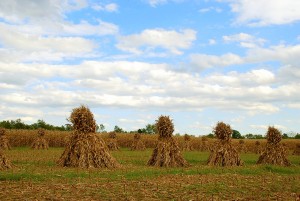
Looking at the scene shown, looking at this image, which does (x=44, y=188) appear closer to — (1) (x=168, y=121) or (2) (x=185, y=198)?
(2) (x=185, y=198)

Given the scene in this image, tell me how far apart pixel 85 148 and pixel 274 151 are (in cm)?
1741

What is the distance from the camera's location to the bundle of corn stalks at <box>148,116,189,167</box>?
92.3 feet

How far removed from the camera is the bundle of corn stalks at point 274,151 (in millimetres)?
33750

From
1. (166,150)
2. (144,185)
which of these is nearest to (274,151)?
(166,150)

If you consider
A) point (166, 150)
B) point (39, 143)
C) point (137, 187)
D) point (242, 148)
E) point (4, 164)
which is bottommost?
point (137, 187)

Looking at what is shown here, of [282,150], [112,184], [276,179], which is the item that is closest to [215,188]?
[112,184]

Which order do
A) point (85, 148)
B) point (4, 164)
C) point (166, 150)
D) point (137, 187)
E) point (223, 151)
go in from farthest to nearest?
point (223, 151) → point (166, 150) → point (85, 148) → point (4, 164) → point (137, 187)

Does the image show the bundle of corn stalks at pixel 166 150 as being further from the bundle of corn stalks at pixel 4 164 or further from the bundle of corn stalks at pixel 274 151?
the bundle of corn stalks at pixel 4 164

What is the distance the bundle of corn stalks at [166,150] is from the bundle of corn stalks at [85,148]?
3438 mm

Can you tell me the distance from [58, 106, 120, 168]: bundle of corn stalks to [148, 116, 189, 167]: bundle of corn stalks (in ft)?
11.3

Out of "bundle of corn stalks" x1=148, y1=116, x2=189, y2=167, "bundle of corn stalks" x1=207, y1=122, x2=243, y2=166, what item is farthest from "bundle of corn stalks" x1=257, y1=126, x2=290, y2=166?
"bundle of corn stalks" x1=148, y1=116, x2=189, y2=167

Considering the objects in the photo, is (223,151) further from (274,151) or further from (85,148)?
(85,148)

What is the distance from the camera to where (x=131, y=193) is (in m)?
15.0

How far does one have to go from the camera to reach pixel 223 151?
30.7 m
